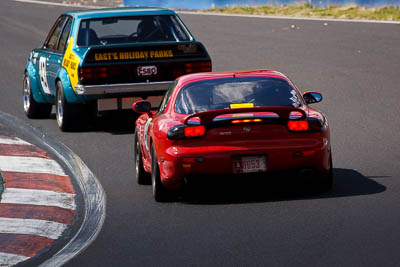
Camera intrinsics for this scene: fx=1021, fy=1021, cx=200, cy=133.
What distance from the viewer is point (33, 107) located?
55.1ft

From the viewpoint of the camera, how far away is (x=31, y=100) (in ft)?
55.1

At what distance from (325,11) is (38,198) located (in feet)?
91.7

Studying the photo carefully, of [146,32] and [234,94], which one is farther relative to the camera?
[146,32]

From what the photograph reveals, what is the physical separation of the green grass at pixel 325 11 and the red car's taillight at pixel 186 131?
24.2 m

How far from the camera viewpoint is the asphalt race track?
7508 millimetres

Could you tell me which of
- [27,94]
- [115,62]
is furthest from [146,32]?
[27,94]

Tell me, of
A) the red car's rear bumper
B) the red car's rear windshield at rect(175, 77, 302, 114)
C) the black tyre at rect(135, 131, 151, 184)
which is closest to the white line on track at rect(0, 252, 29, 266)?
the red car's rear bumper

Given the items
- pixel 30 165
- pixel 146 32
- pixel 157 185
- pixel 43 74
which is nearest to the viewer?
pixel 157 185

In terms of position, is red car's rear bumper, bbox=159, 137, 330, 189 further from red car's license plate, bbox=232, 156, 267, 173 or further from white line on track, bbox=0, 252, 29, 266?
white line on track, bbox=0, 252, 29, 266

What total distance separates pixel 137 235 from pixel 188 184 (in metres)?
1.23

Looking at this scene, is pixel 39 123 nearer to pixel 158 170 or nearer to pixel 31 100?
pixel 31 100

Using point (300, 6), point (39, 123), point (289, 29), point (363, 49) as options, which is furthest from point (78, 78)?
point (300, 6)

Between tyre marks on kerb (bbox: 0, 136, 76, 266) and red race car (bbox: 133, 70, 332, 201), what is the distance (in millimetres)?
1069

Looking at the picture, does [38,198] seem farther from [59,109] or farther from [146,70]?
[59,109]
